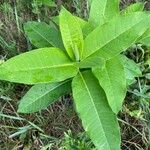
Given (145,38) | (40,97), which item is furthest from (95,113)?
(145,38)

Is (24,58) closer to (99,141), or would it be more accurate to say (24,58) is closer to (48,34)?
(48,34)

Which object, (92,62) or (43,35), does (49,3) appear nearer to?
(43,35)

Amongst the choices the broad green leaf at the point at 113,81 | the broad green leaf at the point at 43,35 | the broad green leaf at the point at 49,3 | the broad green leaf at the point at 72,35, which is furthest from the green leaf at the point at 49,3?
the broad green leaf at the point at 113,81

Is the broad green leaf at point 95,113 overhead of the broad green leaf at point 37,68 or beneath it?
beneath

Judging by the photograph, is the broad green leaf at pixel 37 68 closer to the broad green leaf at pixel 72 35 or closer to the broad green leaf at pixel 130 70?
the broad green leaf at pixel 72 35

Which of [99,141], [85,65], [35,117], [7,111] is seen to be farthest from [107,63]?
[7,111]

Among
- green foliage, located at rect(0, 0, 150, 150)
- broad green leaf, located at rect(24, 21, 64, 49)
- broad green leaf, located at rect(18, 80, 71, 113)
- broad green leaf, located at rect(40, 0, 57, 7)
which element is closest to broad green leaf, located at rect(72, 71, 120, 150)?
green foliage, located at rect(0, 0, 150, 150)
